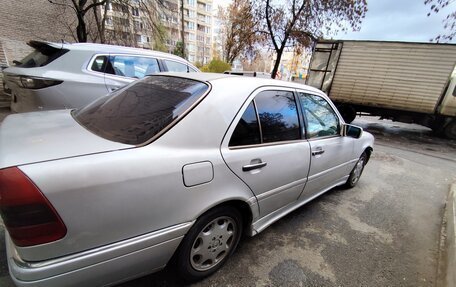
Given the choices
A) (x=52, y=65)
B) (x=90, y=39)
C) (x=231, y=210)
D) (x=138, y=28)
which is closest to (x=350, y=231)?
(x=231, y=210)

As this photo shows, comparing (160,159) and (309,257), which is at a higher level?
(160,159)

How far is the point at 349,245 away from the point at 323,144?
115cm

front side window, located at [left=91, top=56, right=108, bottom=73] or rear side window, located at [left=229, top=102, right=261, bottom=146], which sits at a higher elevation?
front side window, located at [left=91, top=56, right=108, bottom=73]

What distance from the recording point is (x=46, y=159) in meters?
1.18

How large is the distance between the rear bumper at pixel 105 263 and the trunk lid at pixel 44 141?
1.69 ft

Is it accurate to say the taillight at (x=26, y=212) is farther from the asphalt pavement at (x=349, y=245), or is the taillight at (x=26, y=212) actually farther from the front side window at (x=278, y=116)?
the front side window at (x=278, y=116)

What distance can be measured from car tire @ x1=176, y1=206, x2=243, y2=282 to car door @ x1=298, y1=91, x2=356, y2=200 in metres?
1.11

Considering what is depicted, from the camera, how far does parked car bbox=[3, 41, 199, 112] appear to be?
3.32 metres

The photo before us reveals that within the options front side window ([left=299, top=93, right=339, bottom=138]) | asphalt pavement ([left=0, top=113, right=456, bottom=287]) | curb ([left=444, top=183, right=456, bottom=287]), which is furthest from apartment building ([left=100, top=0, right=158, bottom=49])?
curb ([left=444, top=183, right=456, bottom=287])

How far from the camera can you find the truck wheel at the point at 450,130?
9266mm

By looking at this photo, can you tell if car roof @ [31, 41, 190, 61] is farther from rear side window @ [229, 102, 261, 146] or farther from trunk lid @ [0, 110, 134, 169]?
rear side window @ [229, 102, 261, 146]

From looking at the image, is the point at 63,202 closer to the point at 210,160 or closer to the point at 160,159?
the point at 160,159

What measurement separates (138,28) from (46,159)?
13.2 m

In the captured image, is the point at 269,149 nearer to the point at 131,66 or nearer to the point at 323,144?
the point at 323,144
